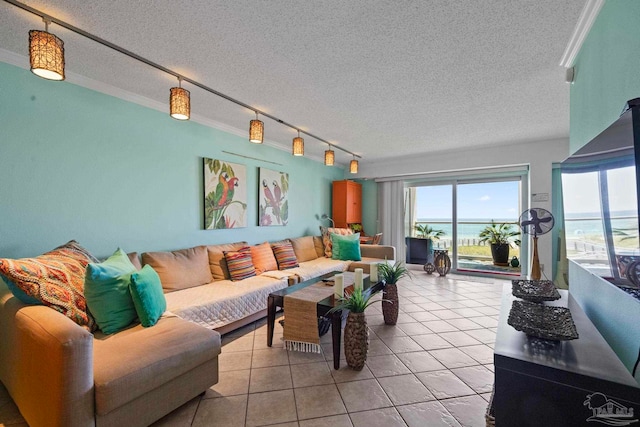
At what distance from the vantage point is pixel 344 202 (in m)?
5.79

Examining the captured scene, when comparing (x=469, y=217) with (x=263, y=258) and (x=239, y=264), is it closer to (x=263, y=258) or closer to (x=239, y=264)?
(x=263, y=258)

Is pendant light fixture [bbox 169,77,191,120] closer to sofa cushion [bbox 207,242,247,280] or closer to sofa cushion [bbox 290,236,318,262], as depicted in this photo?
sofa cushion [bbox 207,242,247,280]

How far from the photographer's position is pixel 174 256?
287cm

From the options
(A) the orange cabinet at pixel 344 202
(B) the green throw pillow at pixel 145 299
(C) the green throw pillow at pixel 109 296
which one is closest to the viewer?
(C) the green throw pillow at pixel 109 296

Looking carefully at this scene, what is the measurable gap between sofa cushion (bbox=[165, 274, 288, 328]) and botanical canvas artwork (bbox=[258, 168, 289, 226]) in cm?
131

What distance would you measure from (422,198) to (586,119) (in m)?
4.44

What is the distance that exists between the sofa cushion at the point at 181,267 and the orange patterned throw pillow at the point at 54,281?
0.80 m

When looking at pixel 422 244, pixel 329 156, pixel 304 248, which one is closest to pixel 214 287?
pixel 304 248

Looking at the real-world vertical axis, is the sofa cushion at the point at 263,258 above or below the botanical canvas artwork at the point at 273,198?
below

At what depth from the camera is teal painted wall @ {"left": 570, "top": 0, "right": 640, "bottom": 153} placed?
112 centimetres

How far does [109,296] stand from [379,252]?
405cm

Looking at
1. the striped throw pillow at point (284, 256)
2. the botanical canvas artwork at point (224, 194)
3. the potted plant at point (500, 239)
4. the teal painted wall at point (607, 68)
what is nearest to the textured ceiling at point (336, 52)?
the teal painted wall at point (607, 68)

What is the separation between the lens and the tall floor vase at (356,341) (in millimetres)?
2076

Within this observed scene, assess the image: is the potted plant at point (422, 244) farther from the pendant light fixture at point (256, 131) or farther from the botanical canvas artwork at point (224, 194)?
the pendant light fixture at point (256, 131)
